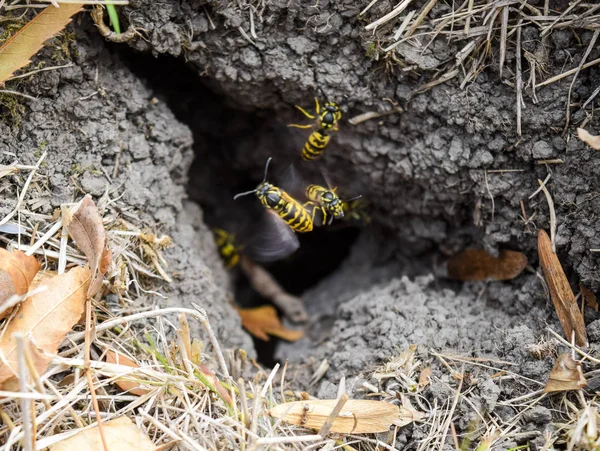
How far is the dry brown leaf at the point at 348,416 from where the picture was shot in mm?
2438

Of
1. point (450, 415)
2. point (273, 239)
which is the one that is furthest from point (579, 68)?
point (273, 239)

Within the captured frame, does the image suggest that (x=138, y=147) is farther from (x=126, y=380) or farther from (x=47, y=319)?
(x=126, y=380)

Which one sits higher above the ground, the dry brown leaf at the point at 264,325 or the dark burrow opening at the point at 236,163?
the dark burrow opening at the point at 236,163

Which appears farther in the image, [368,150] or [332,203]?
[332,203]

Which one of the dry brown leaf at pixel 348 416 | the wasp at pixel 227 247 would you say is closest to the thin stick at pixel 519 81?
the dry brown leaf at pixel 348 416

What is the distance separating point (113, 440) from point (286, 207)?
1893 mm

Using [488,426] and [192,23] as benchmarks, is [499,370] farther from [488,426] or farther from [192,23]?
[192,23]

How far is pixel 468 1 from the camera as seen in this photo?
2.75 metres

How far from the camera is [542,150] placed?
113 inches

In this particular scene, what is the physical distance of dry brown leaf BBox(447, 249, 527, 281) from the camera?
319 centimetres

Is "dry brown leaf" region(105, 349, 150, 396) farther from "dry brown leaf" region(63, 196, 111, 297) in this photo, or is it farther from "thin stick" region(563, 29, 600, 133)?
"thin stick" region(563, 29, 600, 133)

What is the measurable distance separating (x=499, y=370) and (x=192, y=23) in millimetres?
2419

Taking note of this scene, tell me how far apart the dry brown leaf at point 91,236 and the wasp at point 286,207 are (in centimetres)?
131

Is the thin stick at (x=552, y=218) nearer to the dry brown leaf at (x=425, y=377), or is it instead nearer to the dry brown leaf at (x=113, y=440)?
the dry brown leaf at (x=425, y=377)
